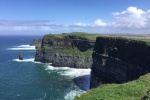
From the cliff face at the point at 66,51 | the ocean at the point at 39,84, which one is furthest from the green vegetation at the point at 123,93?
the cliff face at the point at 66,51

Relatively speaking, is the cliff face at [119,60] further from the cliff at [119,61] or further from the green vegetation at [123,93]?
the green vegetation at [123,93]

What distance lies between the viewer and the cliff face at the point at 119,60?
6981cm

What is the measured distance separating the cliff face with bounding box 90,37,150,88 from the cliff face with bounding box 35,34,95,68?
50.7m

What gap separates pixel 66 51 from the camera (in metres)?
158

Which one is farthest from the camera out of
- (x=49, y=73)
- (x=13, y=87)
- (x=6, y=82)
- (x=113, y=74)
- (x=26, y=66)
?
(x=26, y=66)

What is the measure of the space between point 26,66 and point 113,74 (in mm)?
72937

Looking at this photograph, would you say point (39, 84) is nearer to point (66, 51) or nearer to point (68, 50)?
point (66, 51)

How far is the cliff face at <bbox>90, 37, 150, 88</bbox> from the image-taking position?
229ft

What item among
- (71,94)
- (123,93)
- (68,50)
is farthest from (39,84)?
(123,93)

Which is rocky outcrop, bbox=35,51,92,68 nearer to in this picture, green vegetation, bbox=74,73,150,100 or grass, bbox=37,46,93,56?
grass, bbox=37,46,93,56

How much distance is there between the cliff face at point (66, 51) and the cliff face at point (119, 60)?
166ft

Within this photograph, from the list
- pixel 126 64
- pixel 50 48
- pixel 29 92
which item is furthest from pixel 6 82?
pixel 50 48

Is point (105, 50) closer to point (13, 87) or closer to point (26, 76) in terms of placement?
point (13, 87)

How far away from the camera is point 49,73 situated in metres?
126
